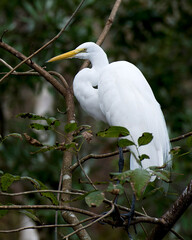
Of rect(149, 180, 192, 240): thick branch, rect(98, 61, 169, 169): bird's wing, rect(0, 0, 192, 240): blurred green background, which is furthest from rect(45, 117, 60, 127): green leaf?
rect(0, 0, 192, 240): blurred green background

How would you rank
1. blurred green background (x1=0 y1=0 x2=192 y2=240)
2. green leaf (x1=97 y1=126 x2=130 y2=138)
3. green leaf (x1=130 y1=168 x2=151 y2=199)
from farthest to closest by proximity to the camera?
blurred green background (x1=0 y1=0 x2=192 y2=240) < green leaf (x1=97 y1=126 x2=130 y2=138) < green leaf (x1=130 y1=168 x2=151 y2=199)

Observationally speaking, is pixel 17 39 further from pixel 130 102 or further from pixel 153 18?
pixel 130 102

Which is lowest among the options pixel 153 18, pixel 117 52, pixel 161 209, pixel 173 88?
pixel 161 209

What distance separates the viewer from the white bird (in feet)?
6.67

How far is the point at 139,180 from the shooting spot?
1.00 meters

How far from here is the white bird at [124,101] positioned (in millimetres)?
2033

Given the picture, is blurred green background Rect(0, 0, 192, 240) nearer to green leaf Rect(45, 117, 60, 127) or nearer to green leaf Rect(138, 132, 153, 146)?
green leaf Rect(45, 117, 60, 127)

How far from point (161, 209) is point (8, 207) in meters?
2.32

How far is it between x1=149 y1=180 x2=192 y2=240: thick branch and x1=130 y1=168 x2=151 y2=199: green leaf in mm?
270

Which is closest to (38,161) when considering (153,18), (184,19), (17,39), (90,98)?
(17,39)

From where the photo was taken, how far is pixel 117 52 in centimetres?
418

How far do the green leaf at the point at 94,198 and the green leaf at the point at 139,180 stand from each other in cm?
9

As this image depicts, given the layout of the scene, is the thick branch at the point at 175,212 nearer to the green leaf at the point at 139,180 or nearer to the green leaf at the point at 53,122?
the green leaf at the point at 139,180

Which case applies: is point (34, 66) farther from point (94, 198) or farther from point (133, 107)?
point (94, 198)
